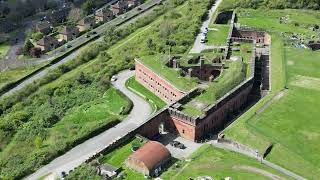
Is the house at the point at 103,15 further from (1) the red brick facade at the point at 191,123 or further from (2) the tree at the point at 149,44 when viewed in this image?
(1) the red brick facade at the point at 191,123

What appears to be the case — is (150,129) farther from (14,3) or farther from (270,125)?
(14,3)

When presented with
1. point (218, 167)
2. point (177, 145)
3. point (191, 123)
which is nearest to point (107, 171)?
point (177, 145)

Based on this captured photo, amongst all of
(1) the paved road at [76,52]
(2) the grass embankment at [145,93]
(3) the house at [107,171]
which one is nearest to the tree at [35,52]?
(1) the paved road at [76,52]

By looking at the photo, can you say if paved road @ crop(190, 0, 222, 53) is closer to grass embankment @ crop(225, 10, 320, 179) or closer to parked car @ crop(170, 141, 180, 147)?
grass embankment @ crop(225, 10, 320, 179)

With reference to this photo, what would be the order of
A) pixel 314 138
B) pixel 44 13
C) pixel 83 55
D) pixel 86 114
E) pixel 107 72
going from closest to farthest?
pixel 314 138 < pixel 86 114 < pixel 107 72 < pixel 83 55 < pixel 44 13

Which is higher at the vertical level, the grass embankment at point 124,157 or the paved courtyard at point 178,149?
the grass embankment at point 124,157

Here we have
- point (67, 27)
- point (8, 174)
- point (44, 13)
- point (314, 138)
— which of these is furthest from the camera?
point (44, 13)

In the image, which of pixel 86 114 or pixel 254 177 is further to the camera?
pixel 86 114

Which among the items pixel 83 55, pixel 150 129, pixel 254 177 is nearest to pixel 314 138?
pixel 254 177

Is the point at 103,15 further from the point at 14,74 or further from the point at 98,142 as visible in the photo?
the point at 98,142
